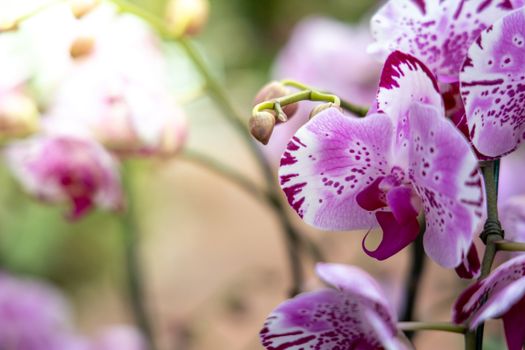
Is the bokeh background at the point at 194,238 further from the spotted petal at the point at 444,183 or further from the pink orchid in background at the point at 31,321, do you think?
the spotted petal at the point at 444,183

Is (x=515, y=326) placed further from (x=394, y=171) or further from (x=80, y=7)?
(x=80, y=7)

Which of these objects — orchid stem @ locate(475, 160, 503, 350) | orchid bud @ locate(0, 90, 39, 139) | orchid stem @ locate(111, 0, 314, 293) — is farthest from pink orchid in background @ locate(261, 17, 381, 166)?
orchid stem @ locate(475, 160, 503, 350)

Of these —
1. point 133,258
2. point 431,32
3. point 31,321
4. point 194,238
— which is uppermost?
point 431,32

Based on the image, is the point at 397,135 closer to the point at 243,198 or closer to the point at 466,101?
the point at 466,101

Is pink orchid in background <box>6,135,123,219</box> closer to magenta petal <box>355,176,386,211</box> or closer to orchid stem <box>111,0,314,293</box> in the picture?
orchid stem <box>111,0,314,293</box>

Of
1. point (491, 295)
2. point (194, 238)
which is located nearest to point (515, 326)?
point (491, 295)

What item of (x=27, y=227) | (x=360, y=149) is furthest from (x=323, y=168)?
(x=27, y=227)
